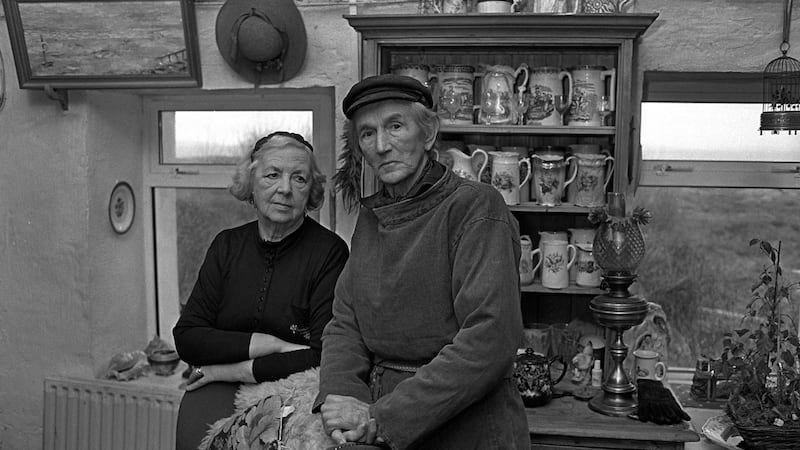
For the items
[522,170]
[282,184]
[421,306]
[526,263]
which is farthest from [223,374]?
[522,170]

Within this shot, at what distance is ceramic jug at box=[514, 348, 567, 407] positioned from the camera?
2.27 m

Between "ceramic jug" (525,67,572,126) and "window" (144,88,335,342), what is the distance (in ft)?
2.73

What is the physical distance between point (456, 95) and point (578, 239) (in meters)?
0.58

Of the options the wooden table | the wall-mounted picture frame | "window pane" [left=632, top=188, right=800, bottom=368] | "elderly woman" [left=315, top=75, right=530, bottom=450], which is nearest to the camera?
"elderly woman" [left=315, top=75, right=530, bottom=450]

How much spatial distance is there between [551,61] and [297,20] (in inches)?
33.0

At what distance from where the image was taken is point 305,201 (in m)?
2.25

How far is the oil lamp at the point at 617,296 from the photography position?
7.23 feet

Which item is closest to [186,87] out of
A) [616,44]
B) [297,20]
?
[297,20]

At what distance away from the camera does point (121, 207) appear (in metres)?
3.06

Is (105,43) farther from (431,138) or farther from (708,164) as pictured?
(708,164)

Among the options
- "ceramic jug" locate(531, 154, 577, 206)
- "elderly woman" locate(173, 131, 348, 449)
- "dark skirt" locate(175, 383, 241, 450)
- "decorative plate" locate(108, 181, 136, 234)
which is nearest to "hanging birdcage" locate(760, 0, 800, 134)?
"ceramic jug" locate(531, 154, 577, 206)

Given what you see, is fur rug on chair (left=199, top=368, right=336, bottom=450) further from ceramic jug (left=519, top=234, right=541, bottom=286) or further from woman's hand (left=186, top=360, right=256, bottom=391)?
ceramic jug (left=519, top=234, right=541, bottom=286)

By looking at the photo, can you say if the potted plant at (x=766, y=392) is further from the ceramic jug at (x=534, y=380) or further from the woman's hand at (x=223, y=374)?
the woman's hand at (x=223, y=374)

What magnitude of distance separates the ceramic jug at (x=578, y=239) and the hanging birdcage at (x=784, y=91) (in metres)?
0.58
